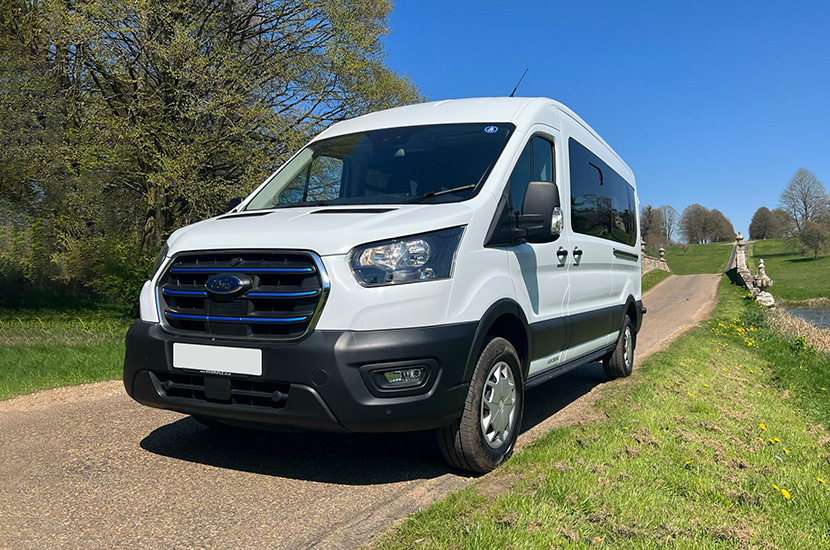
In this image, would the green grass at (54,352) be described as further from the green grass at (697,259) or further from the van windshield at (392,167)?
the green grass at (697,259)

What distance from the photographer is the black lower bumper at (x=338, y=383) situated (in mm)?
3344

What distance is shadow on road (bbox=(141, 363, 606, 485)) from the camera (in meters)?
3.98

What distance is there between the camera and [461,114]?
496cm

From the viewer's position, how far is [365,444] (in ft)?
15.1

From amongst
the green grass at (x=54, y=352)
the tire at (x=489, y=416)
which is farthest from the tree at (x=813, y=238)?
the tire at (x=489, y=416)

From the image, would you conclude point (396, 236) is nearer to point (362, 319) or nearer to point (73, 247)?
point (362, 319)

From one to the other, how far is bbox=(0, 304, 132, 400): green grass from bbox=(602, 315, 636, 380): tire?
225 inches

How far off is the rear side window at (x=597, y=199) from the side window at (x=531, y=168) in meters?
0.59

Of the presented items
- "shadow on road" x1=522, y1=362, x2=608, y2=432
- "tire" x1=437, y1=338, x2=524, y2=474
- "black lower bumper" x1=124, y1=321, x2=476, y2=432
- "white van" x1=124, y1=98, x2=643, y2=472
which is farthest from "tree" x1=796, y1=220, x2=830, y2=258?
"black lower bumper" x1=124, y1=321, x2=476, y2=432

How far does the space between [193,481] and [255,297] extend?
3.89 ft

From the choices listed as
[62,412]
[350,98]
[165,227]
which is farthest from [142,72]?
[62,412]

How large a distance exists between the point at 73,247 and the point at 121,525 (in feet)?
43.9

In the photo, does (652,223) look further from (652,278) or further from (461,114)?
(461,114)

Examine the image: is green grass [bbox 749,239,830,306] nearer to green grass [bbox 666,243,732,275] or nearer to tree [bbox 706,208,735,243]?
green grass [bbox 666,243,732,275]
